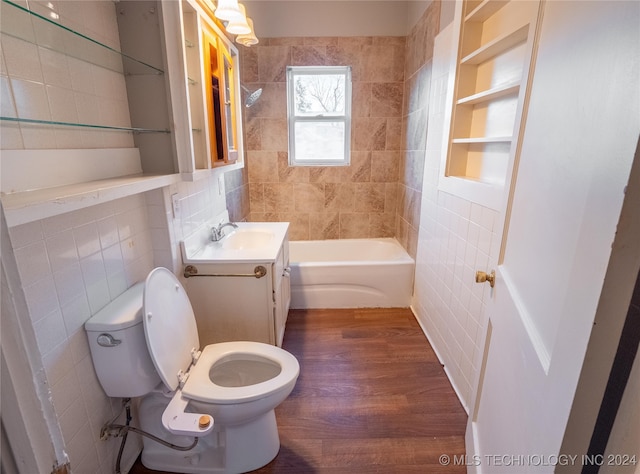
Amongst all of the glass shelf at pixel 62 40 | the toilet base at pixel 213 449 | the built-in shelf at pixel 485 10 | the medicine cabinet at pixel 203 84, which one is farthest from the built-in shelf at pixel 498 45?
the toilet base at pixel 213 449

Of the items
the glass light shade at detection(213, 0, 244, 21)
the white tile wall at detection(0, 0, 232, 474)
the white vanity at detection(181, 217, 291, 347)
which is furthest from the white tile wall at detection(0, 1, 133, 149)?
the white vanity at detection(181, 217, 291, 347)

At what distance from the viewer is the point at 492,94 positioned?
1499 mm

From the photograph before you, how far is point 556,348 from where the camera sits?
61 centimetres

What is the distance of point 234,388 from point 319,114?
8.80 ft

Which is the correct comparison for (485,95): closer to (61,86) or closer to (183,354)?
(61,86)

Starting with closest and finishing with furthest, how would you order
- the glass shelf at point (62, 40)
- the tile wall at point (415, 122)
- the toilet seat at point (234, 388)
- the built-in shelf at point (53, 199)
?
the built-in shelf at point (53, 199) < the glass shelf at point (62, 40) < the toilet seat at point (234, 388) < the tile wall at point (415, 122)

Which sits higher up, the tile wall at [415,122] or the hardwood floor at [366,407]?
the tile wall at [415,122]

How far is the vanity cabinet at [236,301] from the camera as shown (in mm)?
1791

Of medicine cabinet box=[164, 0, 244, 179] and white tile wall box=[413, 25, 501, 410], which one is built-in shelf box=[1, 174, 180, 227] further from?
white tile wall box=[413, 25, 501, 410]

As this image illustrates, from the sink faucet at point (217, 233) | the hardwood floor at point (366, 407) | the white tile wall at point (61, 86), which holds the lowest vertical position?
the hardwood floor at point (366, 407)

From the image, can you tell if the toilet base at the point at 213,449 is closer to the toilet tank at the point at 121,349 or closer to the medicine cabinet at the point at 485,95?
the toilet tank at the point at 121,349

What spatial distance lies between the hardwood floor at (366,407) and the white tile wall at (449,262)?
0.18 meters

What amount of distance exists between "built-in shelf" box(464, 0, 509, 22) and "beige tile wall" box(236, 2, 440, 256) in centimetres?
88

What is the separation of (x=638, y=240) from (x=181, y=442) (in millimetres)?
1697
